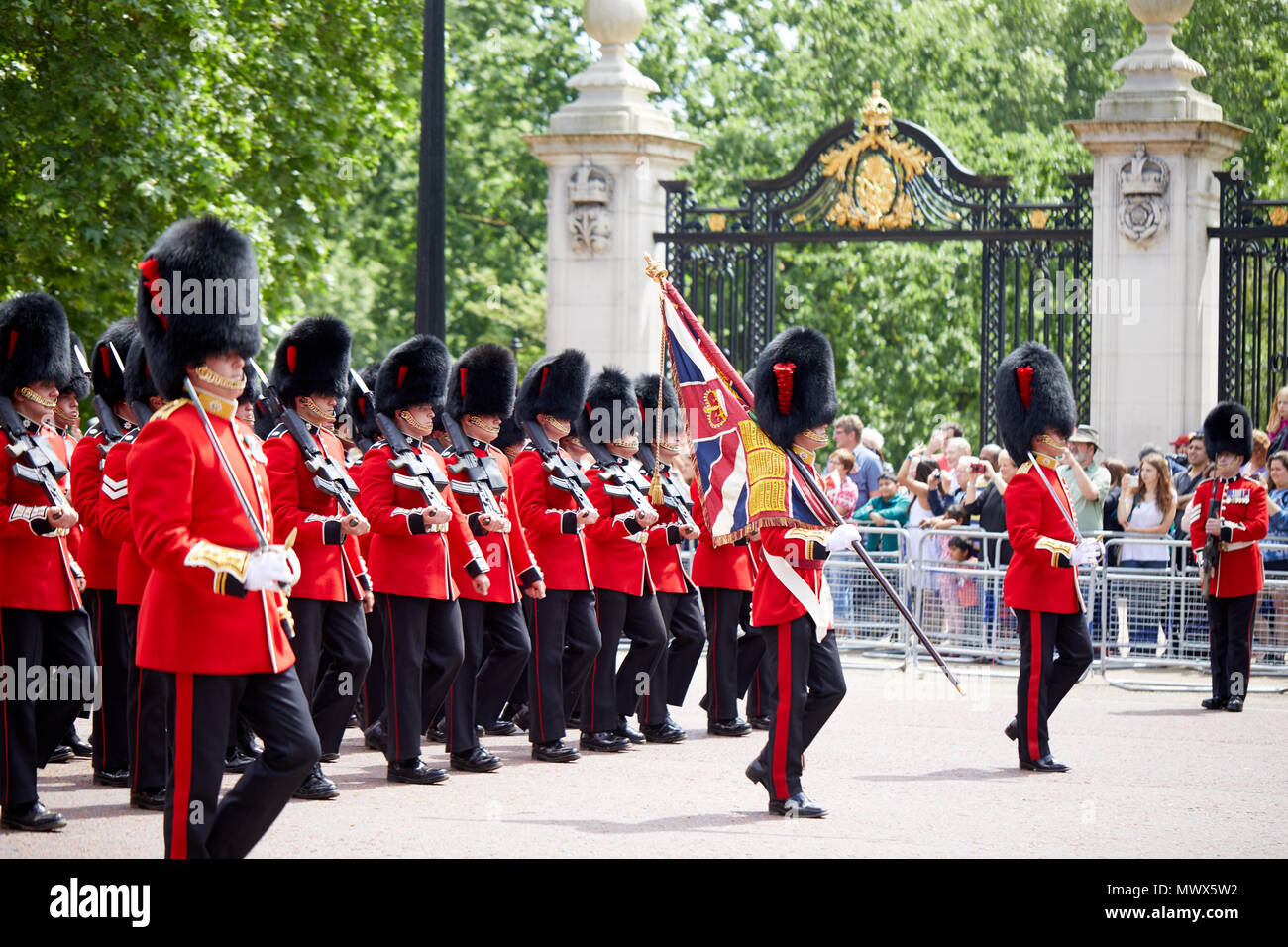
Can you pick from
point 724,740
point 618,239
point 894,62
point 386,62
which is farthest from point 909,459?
point 894,62

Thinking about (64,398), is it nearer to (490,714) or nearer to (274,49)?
(490,714)

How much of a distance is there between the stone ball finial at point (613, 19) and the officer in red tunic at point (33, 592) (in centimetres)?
887

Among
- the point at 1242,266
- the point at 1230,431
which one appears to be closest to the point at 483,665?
the point at 1230,431

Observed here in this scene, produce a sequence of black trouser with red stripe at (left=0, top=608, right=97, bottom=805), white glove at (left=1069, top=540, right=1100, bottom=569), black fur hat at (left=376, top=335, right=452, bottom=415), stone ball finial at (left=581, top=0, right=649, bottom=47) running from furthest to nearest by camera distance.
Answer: stone ball finial at (left=581, top=0, right=649, bottom=47), white glove at (left=1069, top=540, right=1100, bottom=569), black fur hat at (left=376, top=335, right=452, bottom=415), black trouser with red stripe at (left=0, top=608, right=97, bottom=805)

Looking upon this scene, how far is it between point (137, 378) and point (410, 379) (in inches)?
49.6

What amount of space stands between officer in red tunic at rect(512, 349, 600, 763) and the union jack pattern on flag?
853 millimetres

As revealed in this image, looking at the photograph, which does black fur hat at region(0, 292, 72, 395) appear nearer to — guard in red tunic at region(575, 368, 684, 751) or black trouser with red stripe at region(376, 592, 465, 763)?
black trouser with red stripe at region(376, 592, 465, 763)

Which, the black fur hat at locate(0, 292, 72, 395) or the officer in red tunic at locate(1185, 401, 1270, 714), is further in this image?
the officer in red tunic at locate(1185, 401, 1270, 714)

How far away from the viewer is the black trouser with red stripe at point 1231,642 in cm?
1085

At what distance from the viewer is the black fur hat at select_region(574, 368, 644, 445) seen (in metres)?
9.91

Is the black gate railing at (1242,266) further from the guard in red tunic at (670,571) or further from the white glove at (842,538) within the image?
the white glove at (842,538)

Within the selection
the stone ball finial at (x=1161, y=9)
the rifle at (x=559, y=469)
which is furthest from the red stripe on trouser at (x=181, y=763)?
the stone ball finial at (x=1161, y=9)

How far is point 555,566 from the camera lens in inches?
364

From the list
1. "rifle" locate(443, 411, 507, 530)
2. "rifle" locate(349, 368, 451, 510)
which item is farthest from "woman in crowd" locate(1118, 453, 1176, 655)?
"rifle" locate(349, 368, 451, 510)
